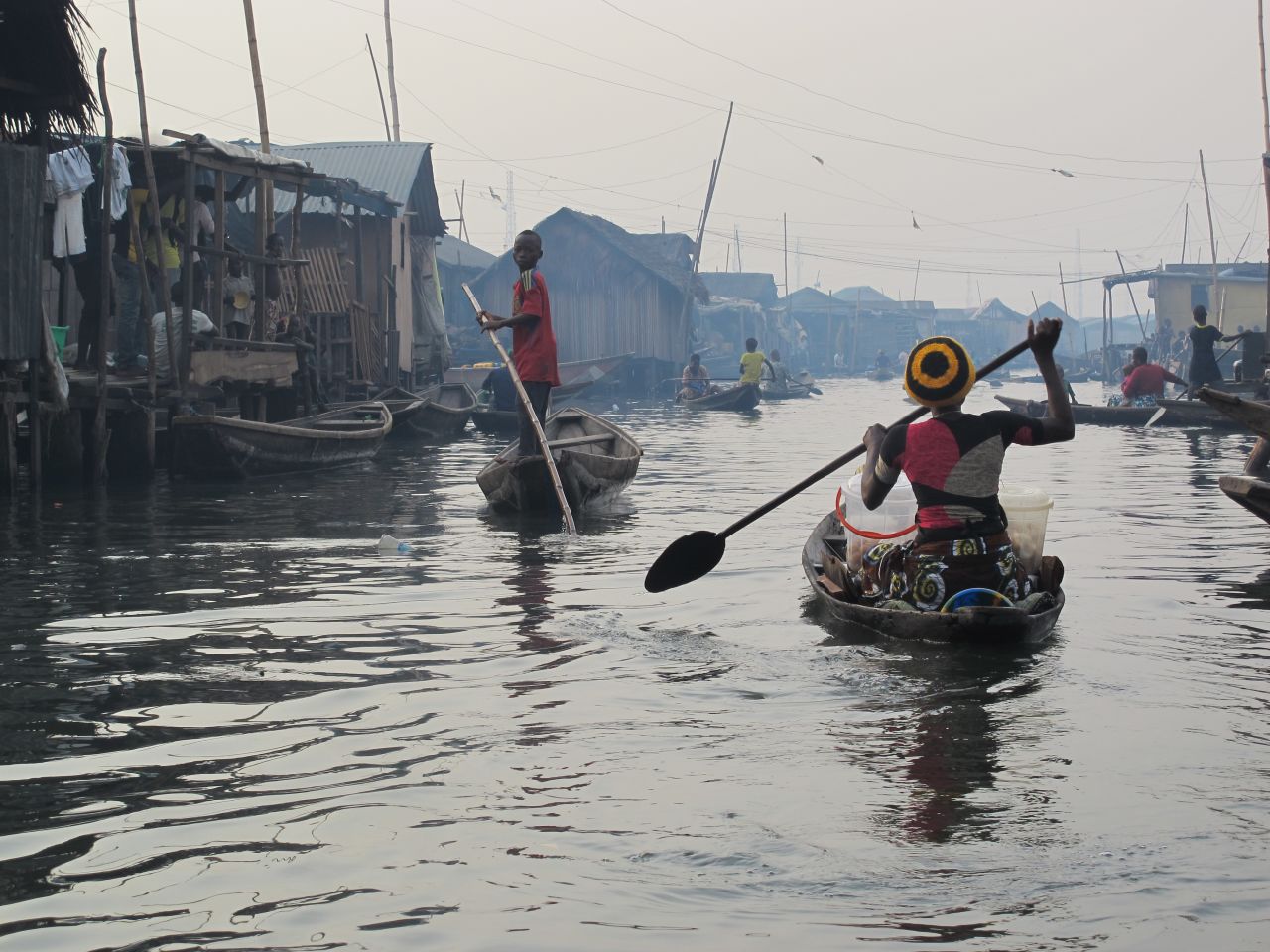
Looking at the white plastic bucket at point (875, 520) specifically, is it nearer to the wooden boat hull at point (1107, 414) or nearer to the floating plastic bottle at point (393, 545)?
the floating plastic bottle at point (393, 545)

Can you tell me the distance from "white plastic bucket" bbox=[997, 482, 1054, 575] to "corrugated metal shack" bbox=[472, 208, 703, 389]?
109 feet

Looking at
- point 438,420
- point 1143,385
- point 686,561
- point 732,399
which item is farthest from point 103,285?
point 732,399

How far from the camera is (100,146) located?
12758 mm

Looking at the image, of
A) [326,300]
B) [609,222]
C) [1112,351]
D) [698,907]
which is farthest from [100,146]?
[1112,351]

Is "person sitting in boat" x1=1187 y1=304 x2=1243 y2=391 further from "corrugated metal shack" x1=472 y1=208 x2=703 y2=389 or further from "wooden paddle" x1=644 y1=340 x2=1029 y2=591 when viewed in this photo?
"corrugated metal shack" x1=472 y1=208 x2=703 y2=389

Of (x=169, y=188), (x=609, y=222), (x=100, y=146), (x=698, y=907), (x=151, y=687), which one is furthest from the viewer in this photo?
(x=609, y=222)

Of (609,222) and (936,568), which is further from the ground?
(609,222)

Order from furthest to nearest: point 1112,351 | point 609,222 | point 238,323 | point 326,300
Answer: point 1112,351 → point 609,222 → point 326,300 → point 238,323

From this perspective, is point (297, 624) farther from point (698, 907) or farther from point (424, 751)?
point (698, 907)

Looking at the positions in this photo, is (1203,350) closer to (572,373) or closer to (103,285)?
(103,285)

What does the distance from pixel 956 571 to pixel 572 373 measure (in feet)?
95.9

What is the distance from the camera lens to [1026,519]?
6.48 meters

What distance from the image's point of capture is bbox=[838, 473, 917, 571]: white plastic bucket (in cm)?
675

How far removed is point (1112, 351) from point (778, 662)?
45979 millimetres
